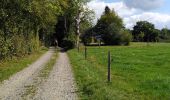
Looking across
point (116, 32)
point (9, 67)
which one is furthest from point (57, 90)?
point (116, 32)

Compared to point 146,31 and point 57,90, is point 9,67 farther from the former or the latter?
point 146,31

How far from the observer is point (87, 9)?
8050 cm

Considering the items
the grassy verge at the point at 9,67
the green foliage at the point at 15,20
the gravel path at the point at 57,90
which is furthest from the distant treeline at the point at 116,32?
the gravel path at the point at 57,90

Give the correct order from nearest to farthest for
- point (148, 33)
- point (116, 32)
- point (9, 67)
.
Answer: point (9, 67), point (116, 32), point (148, 33)

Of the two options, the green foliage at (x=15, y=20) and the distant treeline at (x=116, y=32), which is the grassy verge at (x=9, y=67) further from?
the distant treeline at (x=116, y=32)

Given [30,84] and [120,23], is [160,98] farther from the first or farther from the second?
[120,23]

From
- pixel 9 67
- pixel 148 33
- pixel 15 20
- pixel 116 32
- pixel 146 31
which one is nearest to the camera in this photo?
pixel 9 67

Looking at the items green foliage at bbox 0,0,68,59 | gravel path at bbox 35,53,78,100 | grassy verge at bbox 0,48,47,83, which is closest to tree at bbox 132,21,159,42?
green foliage at bbox 0,0,68,59

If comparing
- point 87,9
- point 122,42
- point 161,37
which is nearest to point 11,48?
point 87,9

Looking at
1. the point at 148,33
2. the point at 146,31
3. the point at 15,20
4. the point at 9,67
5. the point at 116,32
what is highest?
the point at 15,20

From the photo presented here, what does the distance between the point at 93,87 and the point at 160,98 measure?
3288 mm

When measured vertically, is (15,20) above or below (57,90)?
above

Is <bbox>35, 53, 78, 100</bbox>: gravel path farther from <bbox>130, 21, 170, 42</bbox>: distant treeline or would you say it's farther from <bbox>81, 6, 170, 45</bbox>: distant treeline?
<bbox>130, 21, 170, 42</bbox>: distant treeline

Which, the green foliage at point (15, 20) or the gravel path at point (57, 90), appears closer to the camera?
the gravel path at point (57, 90)
